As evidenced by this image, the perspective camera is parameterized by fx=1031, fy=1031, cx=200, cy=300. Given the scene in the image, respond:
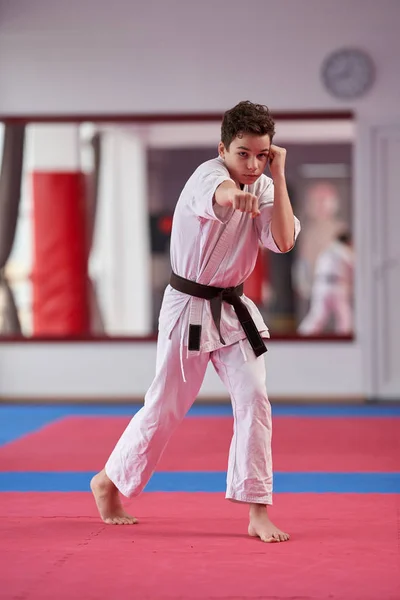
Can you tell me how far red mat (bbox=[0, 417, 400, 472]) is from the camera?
4.72 metres

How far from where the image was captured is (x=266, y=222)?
122 inches

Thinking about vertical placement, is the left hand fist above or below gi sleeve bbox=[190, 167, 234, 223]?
above

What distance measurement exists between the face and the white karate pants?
52 centimetres

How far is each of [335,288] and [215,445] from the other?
4754 millimetres

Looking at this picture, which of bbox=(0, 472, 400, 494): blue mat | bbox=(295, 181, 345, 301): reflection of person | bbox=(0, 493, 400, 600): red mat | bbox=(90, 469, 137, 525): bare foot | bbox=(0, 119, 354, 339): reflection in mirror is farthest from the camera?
bbox=(295, 181, 345, 301): reflection of person

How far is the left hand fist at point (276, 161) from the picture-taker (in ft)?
9.88

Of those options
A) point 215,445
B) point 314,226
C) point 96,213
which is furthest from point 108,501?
point 314,226

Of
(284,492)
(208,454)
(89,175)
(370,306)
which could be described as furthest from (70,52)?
(284,492)

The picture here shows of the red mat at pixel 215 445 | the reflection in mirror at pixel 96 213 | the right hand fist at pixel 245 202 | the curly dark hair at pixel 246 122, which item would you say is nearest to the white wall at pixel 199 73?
the reflection in mirror at pixel 96 213

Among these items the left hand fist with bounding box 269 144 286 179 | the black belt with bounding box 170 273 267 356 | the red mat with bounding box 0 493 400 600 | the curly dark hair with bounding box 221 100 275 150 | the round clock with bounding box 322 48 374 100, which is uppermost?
the round clock with bounding box 322 48 374 100

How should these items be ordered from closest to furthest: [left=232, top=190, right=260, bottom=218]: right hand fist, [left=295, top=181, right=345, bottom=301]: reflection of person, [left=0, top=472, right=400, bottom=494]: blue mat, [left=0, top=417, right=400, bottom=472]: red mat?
[left=232, top=190, right=260, bottom=218]: right hand fist
[left=0, top=472, right=400, bottom=494]: blue mat
[left=0, top=417, right=400, bottom=472]: red mat
[left=295, top=181, right=345, bottom=301]: reflection of person

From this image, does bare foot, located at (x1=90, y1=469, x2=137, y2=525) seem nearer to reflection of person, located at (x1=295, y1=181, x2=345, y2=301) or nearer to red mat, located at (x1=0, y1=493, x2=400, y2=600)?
red mat, located at (x1=0, y1=493, x2=400, y2=600)

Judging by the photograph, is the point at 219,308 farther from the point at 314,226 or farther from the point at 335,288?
the point at 314,226

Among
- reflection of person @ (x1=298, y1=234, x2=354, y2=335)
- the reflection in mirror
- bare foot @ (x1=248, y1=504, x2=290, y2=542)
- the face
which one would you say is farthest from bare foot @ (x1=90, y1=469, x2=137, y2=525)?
reflection of person @ (x1=298, y1=234, x2=354, y2=335)
